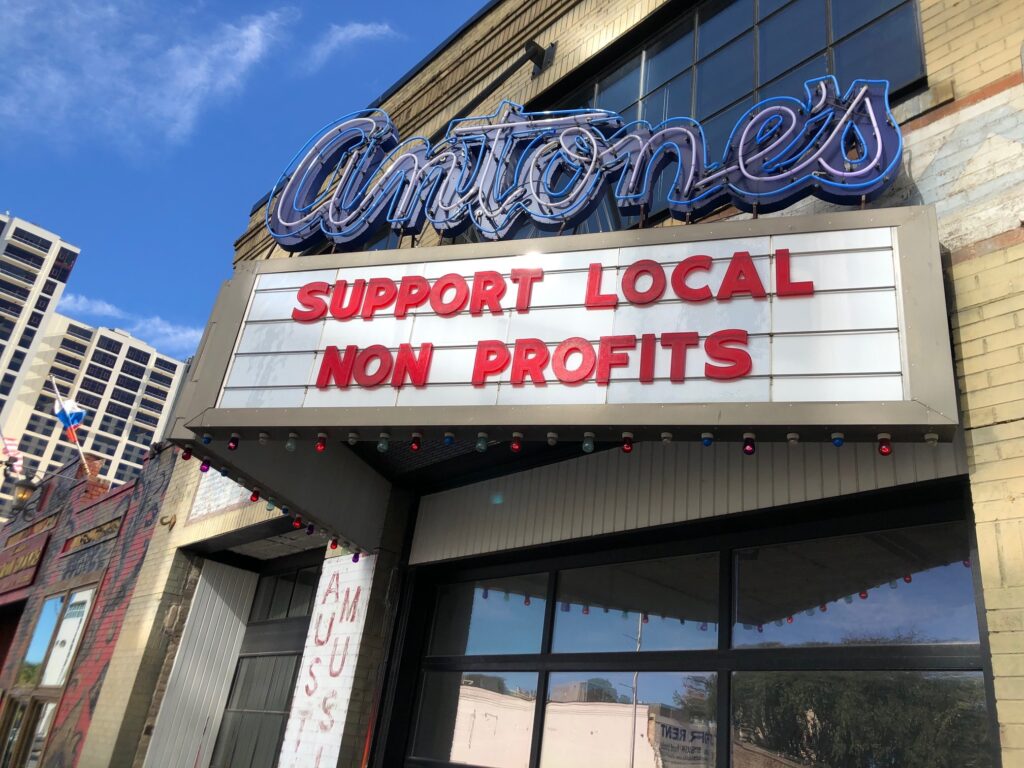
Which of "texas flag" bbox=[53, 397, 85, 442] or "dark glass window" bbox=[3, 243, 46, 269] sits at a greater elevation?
"dark glass window" bbox=[3, 243, 46, 269]

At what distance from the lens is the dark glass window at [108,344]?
403ft

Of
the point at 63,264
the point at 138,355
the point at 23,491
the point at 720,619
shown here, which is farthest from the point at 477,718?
the point at 138,355

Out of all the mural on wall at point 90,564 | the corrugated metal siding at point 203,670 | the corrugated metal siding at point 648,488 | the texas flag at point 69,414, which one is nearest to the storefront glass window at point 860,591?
the corrugated metal siding at point 648,488

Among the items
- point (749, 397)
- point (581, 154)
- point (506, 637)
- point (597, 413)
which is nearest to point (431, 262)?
point (581, 154)

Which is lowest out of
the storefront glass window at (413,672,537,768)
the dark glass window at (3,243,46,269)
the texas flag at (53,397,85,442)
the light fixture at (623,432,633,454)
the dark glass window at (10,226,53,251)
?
the storefront glass window at (413,672,537,768)

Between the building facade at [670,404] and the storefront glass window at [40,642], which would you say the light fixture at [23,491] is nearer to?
the storefront glass window at [40,642]

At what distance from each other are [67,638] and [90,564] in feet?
5.49

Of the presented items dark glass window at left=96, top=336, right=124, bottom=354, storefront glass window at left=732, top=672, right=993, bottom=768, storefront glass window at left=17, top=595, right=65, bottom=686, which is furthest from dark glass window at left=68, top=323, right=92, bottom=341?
storefront glass window at left=732, top=672, right=993, bottom=768

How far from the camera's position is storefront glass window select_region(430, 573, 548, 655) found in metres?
8.70

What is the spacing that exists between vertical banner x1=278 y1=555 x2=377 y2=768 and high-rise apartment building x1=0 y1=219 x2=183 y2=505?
4328 inches

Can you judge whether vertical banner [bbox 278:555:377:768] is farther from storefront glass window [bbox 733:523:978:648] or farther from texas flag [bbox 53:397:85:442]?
texas flag [bbox 53:397:85:442]

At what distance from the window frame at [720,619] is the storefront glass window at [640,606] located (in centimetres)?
10

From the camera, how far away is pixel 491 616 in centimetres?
920

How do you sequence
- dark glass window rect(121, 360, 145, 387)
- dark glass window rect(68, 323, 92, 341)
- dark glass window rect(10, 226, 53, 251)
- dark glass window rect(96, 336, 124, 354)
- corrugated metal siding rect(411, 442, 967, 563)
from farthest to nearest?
1. dark glass window rect(121, 360, 145, 387)
2. dark glass window rect(96, 336, 124, 354)
3. dark glass window rect(68, 323, 92, 341)
4. dark glass window rect(10, 226, 53, 251)
5. corrugated metal siding rect(411, 442, 967, 563)
